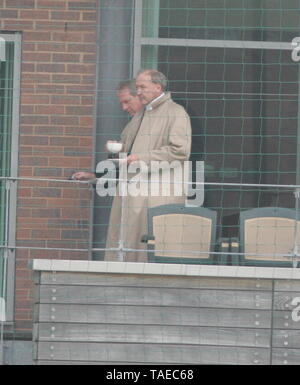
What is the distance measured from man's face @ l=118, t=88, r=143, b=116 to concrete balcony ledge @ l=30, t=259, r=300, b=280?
1588 mm

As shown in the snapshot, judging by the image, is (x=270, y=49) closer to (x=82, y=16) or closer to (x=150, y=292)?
(x=82, y=16)

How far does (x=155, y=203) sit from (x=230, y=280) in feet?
3.10

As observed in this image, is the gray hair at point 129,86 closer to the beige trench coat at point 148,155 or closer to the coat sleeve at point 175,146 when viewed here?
the beige trench coat at point 148,155

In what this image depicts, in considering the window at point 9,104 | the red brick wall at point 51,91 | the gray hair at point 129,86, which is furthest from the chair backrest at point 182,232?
the window at point 9,104

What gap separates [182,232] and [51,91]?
208cm

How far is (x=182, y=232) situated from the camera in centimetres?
945

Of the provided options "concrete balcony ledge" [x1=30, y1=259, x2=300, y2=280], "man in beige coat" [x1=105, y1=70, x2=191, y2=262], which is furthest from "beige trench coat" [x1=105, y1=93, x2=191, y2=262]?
"concrete balcony ledge" [x1=30, y1=259, x2=300, y2=280]

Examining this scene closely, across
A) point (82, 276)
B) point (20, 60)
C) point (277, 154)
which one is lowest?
point (82, 276)

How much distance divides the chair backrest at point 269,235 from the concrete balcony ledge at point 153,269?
0.19 m

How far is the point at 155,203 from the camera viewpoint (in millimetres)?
9648

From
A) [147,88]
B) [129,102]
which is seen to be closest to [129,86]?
[129,102]
